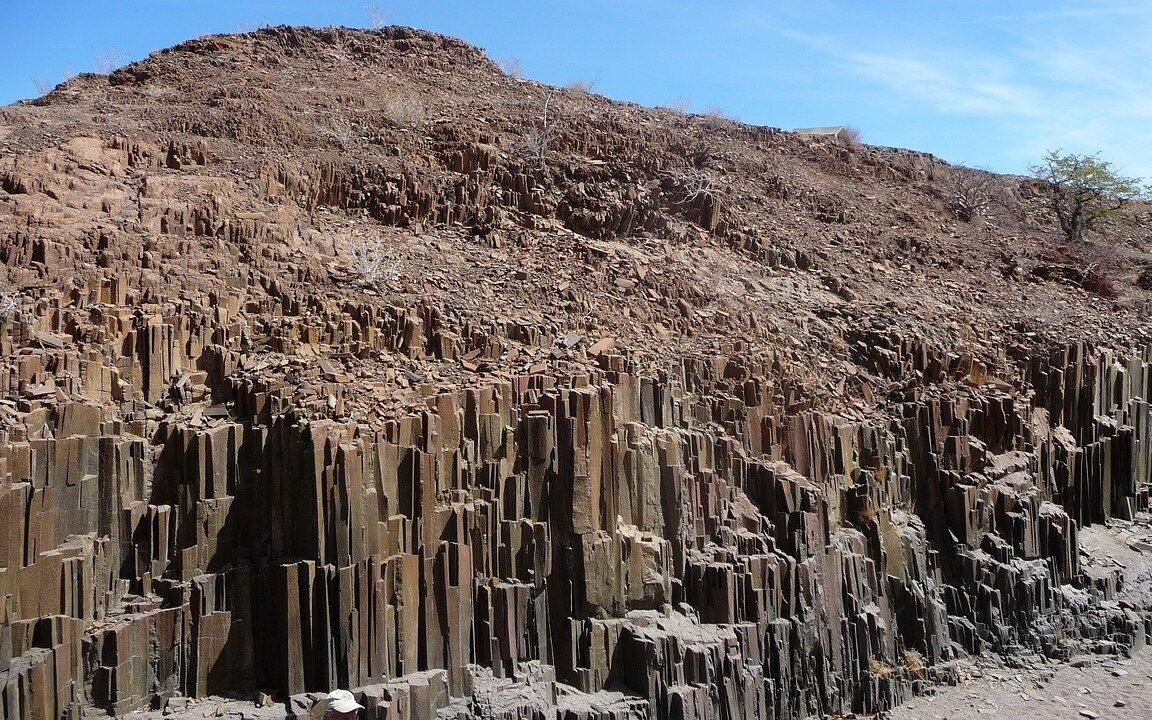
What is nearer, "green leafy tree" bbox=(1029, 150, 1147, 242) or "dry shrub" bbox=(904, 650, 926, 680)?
"dry shrub" bbox=(904, 650, 926, 680)

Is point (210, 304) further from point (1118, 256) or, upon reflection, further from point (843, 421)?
point (1118, 256)

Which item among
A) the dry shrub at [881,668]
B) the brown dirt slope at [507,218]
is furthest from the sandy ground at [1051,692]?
the brown dirt slope at [507,218]

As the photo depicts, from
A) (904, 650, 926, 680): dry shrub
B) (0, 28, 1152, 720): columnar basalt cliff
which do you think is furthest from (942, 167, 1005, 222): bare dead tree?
(904, 650, 926, 680): dry shrub

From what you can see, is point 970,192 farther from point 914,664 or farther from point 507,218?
point 914,664

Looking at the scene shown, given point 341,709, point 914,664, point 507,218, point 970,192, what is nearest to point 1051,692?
point 914,664

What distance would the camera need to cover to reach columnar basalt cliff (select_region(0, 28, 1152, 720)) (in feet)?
24.3

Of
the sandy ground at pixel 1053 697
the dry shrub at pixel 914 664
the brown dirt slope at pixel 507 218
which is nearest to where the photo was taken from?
the sandy ground at pixel 1053 697

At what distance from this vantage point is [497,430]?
8742 mm

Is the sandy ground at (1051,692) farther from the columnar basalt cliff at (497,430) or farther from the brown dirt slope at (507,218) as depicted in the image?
the brown dirt slope at (507,218)

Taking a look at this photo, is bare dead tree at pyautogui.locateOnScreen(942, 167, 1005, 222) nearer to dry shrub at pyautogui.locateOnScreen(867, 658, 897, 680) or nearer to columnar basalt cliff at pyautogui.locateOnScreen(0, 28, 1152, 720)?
columnar basalt cliff at pyautogui.locateOnScreen(0, 28, 1152, 720)

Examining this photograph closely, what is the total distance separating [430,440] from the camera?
27.3 ft

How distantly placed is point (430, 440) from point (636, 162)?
422 inches

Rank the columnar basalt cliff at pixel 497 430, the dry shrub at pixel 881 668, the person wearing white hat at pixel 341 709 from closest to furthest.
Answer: the person wearing white hat at pixel 341 709
the columnar basalt cliff at pixel 497 430
the dry shrub at pixel 881 668

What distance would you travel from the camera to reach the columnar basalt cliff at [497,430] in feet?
24.3
